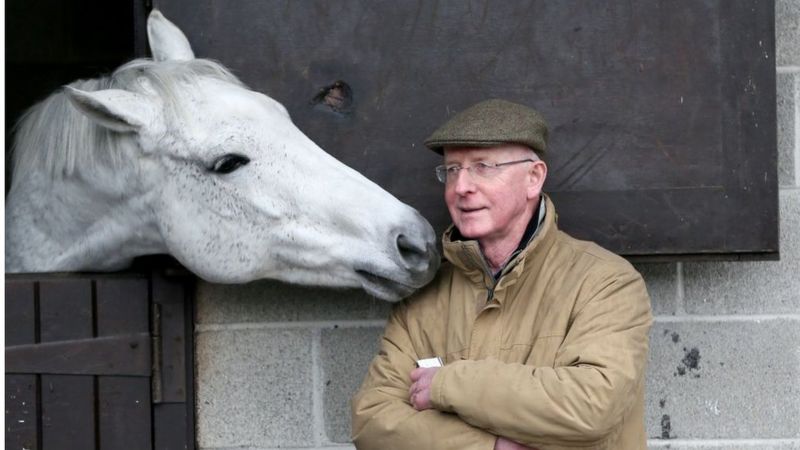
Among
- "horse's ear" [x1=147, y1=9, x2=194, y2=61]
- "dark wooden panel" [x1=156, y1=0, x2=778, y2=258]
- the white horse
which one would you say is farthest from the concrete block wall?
"horse's ear" [x1=147, y1=9, x2=194, y2=61]

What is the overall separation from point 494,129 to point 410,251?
34 centimetres

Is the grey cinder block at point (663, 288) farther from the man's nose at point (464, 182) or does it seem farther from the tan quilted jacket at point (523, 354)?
the man's nose at point (464, 182)

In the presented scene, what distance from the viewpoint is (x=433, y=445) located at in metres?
1.96

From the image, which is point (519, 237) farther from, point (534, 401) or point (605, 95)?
point (605, 95)

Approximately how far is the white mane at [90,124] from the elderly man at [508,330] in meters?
0.61

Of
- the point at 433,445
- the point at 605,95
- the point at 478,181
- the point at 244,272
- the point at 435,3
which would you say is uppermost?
the point at 435,3

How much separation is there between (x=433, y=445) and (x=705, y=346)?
107 cm

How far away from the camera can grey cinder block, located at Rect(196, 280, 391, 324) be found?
272 cm

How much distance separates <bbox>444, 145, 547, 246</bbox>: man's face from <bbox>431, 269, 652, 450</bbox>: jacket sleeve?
25 centimetres

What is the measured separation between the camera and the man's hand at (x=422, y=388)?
78.5 inches

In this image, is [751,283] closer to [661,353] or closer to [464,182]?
[661,353]

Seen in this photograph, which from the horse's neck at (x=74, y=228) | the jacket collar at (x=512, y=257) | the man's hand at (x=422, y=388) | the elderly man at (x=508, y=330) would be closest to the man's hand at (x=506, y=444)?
the elderly man at (x=508, y=330)

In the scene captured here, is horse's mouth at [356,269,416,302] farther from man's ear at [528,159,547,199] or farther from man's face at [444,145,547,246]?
man's ear at [528,159,547,199]

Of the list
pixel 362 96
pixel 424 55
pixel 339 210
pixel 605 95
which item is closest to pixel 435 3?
→ pixel 424 55
